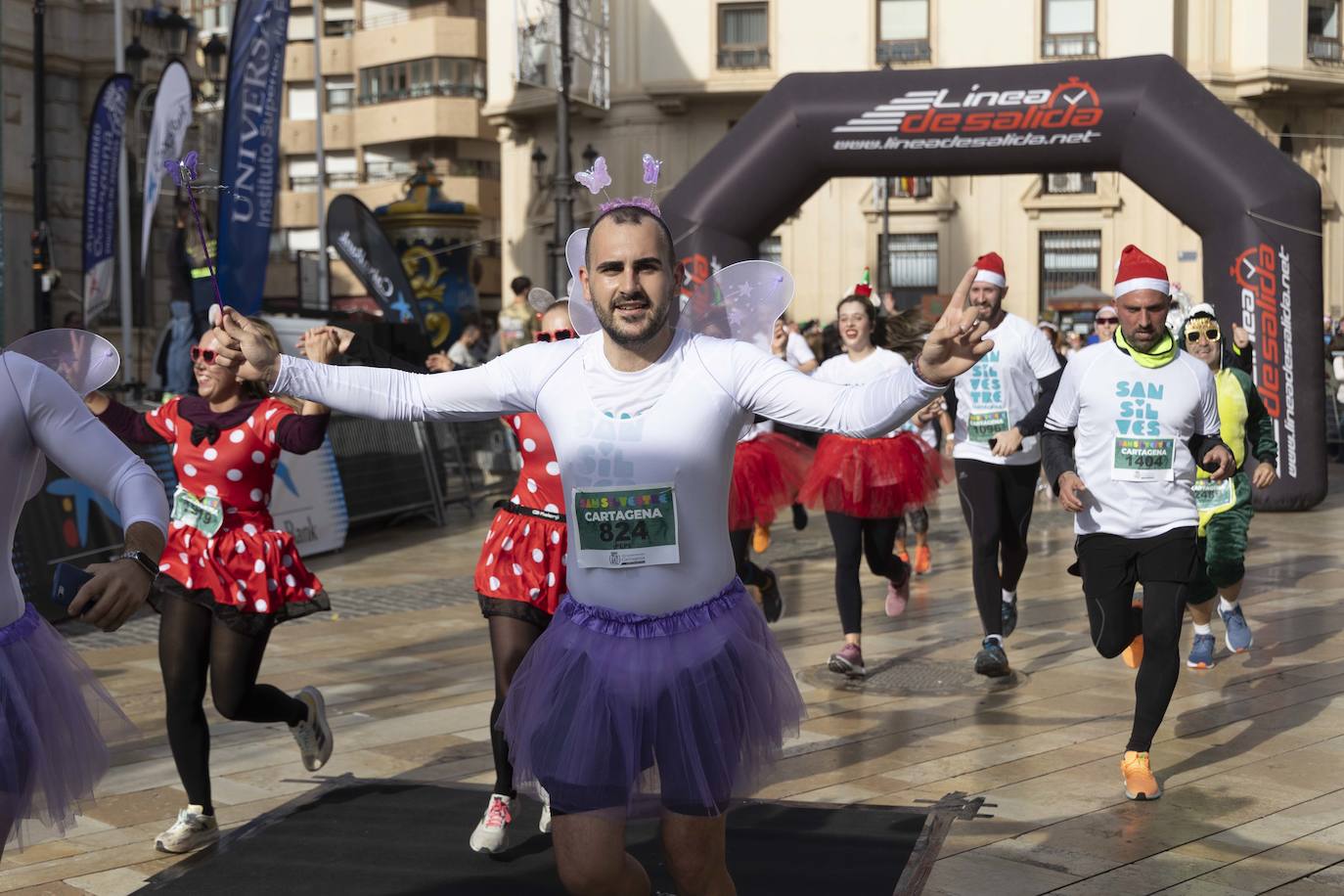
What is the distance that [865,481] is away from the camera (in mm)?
8242

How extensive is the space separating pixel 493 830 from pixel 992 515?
3827mm

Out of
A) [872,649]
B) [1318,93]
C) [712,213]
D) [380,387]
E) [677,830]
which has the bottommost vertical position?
[872,649]

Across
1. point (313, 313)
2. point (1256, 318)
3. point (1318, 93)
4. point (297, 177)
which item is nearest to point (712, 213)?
point (1256, 318)

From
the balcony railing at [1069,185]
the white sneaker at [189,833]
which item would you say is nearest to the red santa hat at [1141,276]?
the white sneaker at [189,833]

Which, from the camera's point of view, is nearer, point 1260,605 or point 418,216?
point 1260,605

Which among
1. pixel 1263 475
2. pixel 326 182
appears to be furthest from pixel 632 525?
pixel 326 182

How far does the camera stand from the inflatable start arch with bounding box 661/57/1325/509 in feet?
50.5

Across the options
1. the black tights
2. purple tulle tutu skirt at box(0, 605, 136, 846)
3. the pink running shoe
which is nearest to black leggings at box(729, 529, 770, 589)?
the pink running shoe

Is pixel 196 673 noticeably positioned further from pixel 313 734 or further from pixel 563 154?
pixel 563 154

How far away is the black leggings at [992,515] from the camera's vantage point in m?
8.14

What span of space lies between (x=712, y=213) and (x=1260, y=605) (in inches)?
313

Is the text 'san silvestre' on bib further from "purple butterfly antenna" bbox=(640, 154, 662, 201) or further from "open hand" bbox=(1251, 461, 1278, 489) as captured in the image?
"open hand" bbox=(1251, 461, 1278, 489)

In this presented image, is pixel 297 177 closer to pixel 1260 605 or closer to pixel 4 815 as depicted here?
pixel 1260 605

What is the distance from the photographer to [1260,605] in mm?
10469
